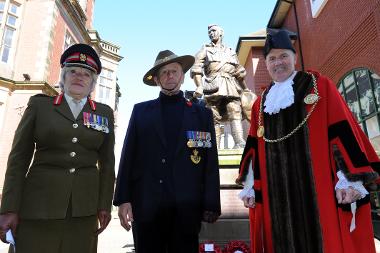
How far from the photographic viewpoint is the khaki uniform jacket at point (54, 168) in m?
2.18

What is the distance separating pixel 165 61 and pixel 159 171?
107cm

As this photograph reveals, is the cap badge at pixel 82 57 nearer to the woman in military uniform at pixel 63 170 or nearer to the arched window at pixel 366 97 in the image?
the woman in military uniform at pixel 63 170

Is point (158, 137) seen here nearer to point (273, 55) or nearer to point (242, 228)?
point (273, 55)

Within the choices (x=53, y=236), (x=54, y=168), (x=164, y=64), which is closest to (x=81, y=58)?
(x=164, y=64)

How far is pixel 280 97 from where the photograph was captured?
2.56 m

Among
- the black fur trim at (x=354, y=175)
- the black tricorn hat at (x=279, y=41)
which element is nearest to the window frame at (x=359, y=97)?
the black tricorn hat at (x=279, y=41)

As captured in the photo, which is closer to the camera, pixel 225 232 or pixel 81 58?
pixel 81 58

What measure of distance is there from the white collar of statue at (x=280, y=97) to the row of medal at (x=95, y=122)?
1555 millimetres

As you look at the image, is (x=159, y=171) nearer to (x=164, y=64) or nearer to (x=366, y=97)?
(x=164, y=64)

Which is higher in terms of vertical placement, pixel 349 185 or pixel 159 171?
pixel 159 171

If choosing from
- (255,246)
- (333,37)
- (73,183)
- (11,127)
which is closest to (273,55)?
(255,246)

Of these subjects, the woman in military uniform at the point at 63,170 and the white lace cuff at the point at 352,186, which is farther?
the woman in military uniform at the point at 63,170

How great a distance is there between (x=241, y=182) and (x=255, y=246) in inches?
23.1

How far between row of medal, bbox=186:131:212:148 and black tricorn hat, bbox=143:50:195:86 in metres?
0.74
